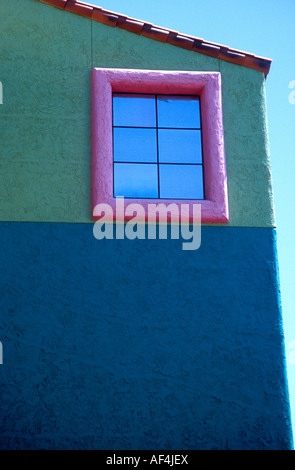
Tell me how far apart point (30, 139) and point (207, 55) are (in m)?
2.29

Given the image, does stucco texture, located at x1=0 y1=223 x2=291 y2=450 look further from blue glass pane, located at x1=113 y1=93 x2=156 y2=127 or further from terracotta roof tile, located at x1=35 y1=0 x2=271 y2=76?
terracotta roof tile, located at x1=35 y1=0 x2=271 y2=76

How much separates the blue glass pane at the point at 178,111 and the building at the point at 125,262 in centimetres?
4

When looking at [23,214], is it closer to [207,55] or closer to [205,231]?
[205,231]

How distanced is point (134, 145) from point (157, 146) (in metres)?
0.26

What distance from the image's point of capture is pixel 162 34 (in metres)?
9.20

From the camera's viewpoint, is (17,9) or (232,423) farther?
(17,9)

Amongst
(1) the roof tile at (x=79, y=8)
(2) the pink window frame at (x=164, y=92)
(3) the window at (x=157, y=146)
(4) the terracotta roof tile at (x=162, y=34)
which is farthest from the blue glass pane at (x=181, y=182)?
(1) the roof tile at (x=79, y=8)

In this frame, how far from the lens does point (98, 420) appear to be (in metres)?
7.83

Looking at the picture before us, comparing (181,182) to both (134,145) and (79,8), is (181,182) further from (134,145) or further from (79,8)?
(79,8)

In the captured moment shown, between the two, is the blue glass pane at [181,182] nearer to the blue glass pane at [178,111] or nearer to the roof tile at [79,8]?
the blue glass pane at [178,111]

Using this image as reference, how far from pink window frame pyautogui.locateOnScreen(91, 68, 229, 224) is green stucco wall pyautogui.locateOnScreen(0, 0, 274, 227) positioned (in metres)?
0.11

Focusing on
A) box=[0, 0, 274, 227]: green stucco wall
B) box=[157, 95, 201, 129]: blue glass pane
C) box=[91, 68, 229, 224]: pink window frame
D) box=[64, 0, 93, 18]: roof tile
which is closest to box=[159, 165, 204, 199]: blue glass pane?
box=[91, 68, 229, 224]: pink window frame

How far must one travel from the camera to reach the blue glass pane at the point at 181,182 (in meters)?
8.84

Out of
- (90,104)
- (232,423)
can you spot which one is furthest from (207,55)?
(232,423)
